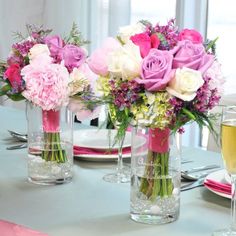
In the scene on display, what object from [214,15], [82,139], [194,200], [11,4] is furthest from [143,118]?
[11,4]

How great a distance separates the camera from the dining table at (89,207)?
1.10 m

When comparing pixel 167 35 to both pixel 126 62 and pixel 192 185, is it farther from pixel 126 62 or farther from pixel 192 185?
pixel 192 185

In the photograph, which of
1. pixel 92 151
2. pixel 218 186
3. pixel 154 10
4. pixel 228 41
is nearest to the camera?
pixel 218 186

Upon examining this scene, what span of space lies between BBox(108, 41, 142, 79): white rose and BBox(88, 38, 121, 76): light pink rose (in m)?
0.04

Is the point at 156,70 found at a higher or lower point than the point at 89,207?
higher

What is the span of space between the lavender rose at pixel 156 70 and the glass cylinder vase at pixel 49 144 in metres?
0.38

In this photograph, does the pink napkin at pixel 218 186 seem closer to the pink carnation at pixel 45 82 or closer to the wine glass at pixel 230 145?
the wine glass at pixel 230 145

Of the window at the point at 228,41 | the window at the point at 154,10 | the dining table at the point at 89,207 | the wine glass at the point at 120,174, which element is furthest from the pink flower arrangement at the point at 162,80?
the window at the point at 154,10

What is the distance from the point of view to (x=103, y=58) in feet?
3.80

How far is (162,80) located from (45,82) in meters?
0.34

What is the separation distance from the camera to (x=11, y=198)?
128 cm

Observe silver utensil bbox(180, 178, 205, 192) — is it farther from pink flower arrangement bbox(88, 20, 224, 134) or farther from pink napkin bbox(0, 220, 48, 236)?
pink napkin bbox(0, 220, 48, 236)

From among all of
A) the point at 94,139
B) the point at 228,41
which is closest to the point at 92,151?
the point at 94,139

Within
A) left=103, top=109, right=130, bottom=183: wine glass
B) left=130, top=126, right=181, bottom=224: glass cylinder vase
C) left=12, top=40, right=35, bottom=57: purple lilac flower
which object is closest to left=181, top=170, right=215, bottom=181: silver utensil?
left=103, top=109, right=130, bottom=183: wine glass
